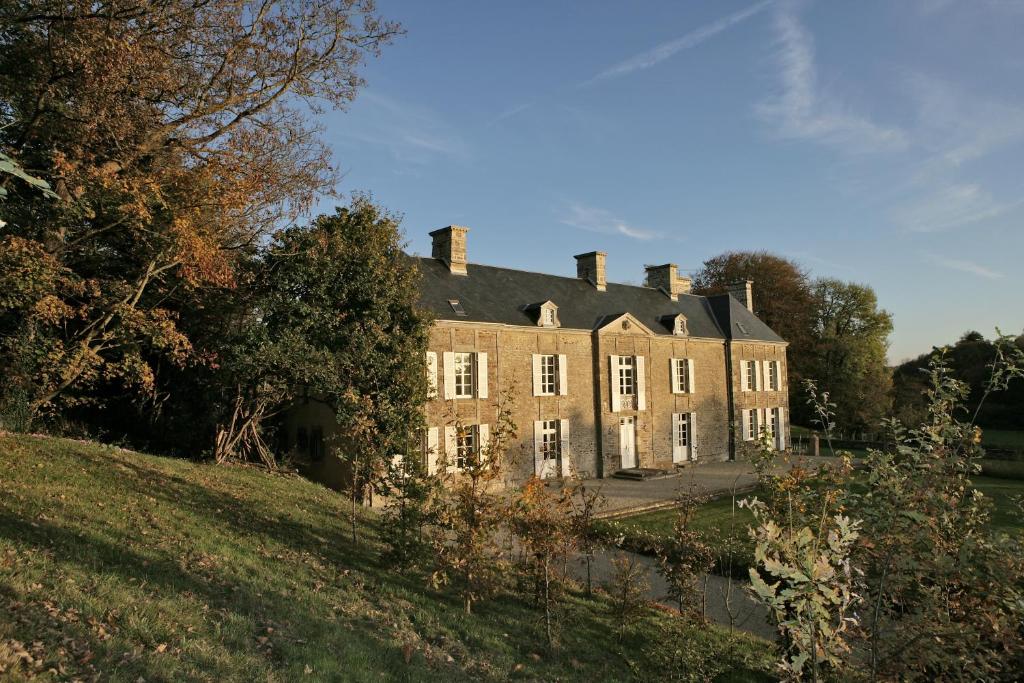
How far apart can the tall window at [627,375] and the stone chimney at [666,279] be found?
7.02 m

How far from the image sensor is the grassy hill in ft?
18.2

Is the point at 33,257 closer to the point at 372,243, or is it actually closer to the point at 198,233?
the point at 198,233

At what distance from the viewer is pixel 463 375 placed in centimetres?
2186

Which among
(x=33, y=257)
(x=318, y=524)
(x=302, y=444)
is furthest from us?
(x=302, y=444)

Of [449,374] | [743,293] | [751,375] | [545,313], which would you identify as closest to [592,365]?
[545,313]

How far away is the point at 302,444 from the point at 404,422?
283 inches

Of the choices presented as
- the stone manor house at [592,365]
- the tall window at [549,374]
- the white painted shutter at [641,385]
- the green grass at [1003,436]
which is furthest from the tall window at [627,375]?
the green grass at [1003,436]

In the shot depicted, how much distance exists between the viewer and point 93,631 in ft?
18.1

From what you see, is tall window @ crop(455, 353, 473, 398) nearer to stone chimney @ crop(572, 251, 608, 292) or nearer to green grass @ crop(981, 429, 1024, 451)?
stone chimney @ crop(572, 251, 608, 292)

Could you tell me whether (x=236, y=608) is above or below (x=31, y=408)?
below

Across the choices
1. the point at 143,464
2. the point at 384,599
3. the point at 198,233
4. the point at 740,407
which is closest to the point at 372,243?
the point at 198,233

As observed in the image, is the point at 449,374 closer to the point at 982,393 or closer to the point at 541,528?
the point at 541,528

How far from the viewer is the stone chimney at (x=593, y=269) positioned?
29047 millimetres

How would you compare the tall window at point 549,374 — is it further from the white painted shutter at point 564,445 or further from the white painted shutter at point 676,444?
the white painted shutter at point 676,444
